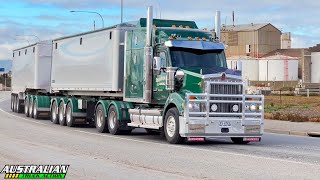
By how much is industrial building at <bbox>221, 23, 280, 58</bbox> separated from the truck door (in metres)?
98.1

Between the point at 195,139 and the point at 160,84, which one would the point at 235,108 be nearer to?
the point at 195,139

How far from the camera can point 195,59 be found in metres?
19.6

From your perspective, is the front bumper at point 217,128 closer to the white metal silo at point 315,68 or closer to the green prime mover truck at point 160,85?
the green prime mover truck at point 160,85

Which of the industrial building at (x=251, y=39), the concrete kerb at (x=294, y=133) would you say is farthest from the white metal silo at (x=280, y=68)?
the concrete kerb at (x=294, y=133)

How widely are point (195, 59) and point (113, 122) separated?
16.1 ft

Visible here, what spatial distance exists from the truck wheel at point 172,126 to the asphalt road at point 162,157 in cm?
36

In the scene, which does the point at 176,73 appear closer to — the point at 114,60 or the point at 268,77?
the point at 114,60

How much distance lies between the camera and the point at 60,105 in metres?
29.8

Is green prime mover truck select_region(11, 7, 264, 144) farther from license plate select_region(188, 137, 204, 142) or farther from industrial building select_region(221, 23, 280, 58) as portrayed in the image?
industrial building select_region(221, 23, 280, 58)

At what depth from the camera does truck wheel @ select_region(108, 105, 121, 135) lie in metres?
22.5

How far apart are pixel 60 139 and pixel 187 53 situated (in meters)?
5.21

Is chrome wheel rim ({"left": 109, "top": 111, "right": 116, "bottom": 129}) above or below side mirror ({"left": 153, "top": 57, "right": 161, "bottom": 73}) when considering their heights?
below

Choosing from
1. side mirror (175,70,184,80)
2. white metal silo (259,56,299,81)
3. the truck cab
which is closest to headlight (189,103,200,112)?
the truck cab

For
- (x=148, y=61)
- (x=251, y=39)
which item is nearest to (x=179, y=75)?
(x=148, y=61)
